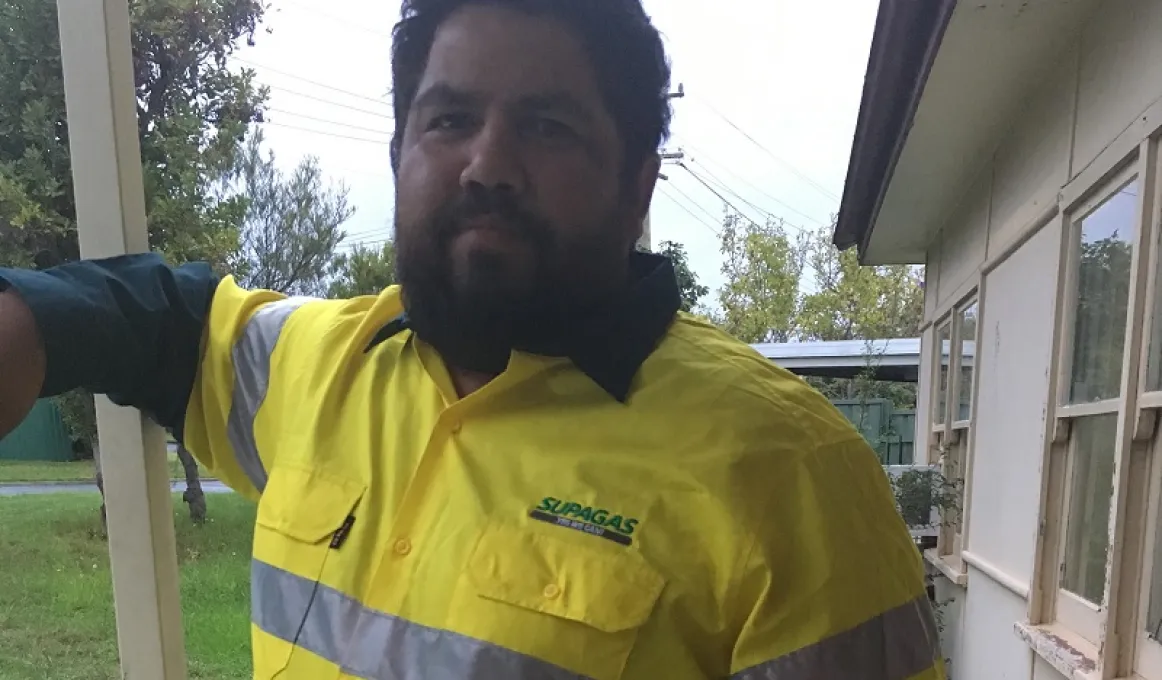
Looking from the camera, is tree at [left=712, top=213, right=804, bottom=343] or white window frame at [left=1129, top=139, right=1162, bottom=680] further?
tree at [left=712, top=213, right=804, bottom=343]

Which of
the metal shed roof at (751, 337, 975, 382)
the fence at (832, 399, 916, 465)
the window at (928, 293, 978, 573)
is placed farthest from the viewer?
the fence at (832, 399, 916, 465)

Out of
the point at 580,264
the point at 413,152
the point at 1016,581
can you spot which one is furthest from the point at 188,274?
the point at 1016,581

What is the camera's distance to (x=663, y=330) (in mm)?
1009

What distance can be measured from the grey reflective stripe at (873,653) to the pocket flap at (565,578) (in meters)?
0.12

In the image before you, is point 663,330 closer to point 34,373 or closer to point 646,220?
point 646,220

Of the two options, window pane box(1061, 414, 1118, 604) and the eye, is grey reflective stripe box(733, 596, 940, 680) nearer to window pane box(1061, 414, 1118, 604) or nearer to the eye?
the eye

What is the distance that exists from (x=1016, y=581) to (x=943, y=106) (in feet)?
5.04

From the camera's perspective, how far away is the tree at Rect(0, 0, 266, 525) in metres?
1.07

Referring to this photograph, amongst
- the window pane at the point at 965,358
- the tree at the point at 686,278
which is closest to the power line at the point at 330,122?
the tree at the point at 686,278

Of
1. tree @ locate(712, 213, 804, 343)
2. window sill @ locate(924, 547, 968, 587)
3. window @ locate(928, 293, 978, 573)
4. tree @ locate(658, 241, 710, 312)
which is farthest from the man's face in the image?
window @ locate(928, 293, 978, 573)

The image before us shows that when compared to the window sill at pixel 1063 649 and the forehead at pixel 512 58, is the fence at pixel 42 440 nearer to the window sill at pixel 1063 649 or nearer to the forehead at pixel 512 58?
the forehead at pixel 512 58

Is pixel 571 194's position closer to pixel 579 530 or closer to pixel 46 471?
pixel 579 530

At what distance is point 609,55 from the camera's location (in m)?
1.02

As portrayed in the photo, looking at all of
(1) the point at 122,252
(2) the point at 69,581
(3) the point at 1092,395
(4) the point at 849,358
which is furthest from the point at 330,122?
(4) the point at 849,358
